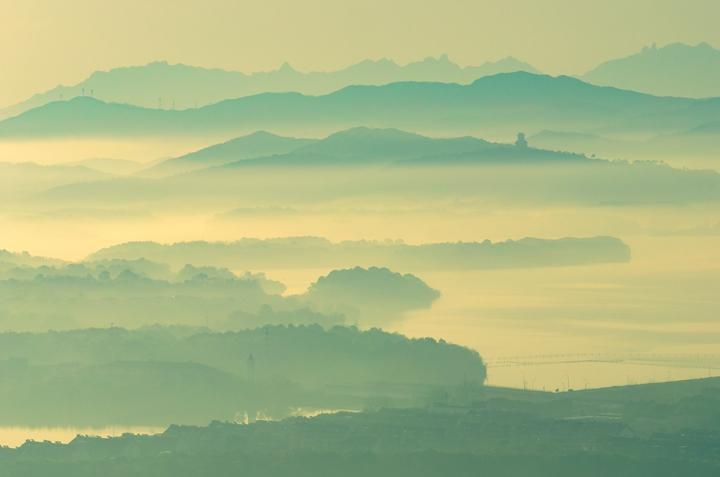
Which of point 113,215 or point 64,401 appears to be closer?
point 64,401

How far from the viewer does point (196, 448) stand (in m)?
66.1

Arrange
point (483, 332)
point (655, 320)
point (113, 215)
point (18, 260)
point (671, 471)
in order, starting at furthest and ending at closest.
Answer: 1. point (113, 215)
2. point (18, 260)
3. point (655, 320)
4. point (483, 332)
5. point (671, 471)

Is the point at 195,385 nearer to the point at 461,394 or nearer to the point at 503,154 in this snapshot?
the point at 461,394

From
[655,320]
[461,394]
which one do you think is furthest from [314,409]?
[655,320]

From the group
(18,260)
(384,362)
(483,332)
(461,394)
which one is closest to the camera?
(461,394)

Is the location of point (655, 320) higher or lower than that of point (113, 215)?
lower

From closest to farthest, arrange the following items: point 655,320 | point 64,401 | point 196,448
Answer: point 196,448
point 64,401
point 655,320

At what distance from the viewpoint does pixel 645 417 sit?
68.5 meters

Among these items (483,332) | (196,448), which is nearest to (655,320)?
(483,332)

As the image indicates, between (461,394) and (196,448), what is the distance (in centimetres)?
1528

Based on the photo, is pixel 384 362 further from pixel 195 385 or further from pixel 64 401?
pixel 64 401

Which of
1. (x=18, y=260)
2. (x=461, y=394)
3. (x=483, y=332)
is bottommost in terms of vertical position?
(x=461, y=394)

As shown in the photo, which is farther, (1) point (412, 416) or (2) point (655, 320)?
(2) point (655, 320)

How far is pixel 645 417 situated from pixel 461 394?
10530 mm
